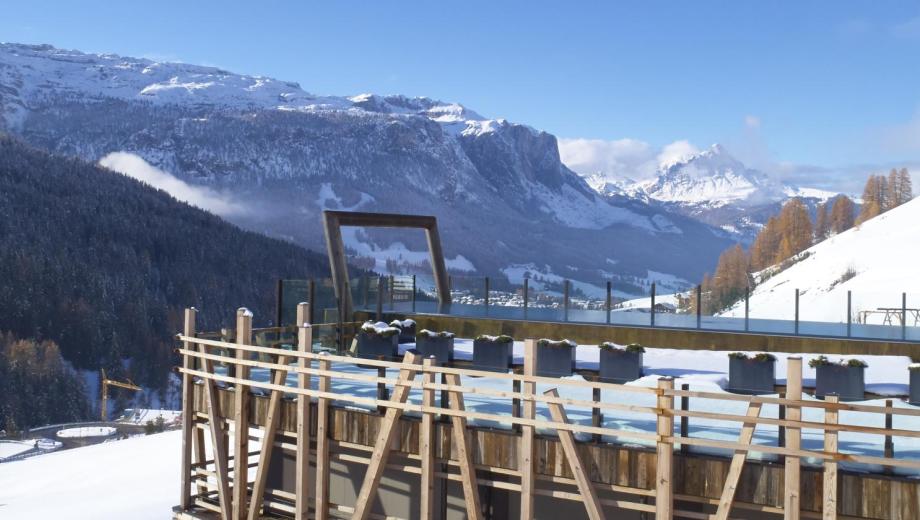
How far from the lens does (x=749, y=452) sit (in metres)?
8.24

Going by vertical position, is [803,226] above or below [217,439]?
above

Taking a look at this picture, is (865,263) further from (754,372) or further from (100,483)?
(754,372)

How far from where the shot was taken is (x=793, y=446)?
7824mm

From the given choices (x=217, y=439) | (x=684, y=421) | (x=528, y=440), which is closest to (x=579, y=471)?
(x=528, y=440)

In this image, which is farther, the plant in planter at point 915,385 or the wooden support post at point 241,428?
the wooden support post at point 241,428

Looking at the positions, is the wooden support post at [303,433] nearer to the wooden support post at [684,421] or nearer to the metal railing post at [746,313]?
the wooden support post at [684,421]

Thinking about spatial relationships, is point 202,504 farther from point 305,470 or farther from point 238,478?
point 305,470

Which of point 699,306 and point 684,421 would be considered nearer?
point 684,421

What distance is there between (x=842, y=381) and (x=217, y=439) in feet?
29.4

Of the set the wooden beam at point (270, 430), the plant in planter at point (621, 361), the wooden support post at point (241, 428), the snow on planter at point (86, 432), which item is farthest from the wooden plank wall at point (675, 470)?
the snow on planter at point (86, 432)

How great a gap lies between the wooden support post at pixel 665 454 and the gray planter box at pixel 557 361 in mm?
4694

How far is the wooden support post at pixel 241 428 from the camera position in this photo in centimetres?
1143

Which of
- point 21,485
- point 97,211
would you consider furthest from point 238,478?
point 97,211

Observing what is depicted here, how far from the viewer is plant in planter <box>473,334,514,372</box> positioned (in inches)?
538
